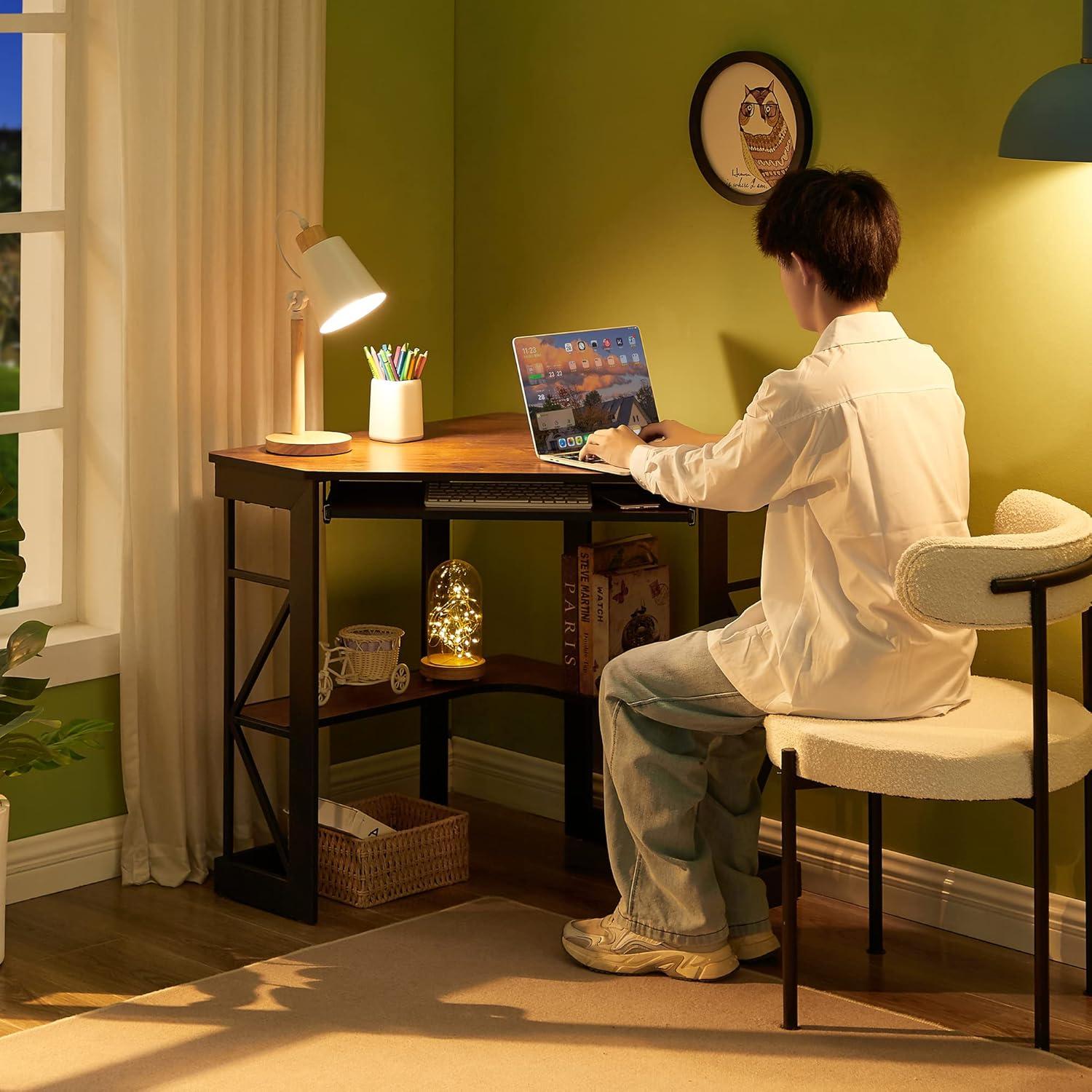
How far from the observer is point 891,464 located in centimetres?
252

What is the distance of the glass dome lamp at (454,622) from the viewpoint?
352 centimetres

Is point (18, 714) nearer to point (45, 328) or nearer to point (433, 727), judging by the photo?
point (45, 328)

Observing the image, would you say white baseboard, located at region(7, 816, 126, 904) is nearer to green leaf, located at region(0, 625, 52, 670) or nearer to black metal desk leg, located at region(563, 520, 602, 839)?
green leaf, located at region(0, 625, 52, 670)

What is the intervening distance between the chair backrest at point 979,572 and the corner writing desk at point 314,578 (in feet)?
2.26

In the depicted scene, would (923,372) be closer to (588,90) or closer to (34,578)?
(588,90)

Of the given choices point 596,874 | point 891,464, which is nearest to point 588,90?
point 891,464

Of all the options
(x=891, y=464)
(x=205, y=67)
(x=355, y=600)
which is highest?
→ (x=205, y=67)

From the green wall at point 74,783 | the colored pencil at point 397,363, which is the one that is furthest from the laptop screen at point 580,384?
the green wall at point 74,783

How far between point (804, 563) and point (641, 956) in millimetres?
782

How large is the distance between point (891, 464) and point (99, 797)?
1.82 meters

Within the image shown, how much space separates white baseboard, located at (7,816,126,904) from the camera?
127 inches

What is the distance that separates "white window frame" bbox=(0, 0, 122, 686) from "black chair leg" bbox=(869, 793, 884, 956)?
156 centimetres

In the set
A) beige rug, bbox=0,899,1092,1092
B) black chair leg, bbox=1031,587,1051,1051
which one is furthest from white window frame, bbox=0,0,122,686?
black chair leg, bbox=1031,587,1051,1051

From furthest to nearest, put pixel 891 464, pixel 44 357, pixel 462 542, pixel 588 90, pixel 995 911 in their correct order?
pixel 462 542, pixel 588 90, pixel 44 357, pixel 995 911, pixel 891 464
